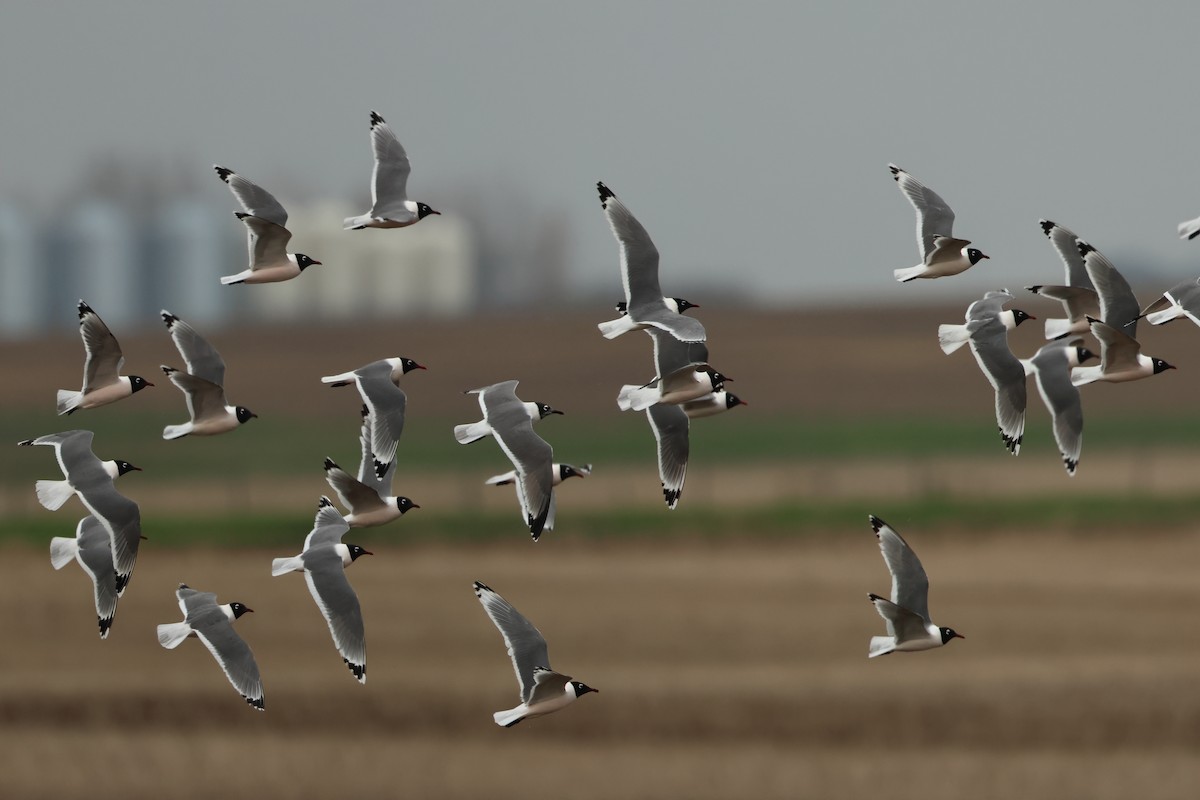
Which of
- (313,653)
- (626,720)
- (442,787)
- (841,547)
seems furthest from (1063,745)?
(841,547)

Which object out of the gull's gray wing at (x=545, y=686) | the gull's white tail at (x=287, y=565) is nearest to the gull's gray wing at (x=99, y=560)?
the gull's white tail at (x=287, y=565)

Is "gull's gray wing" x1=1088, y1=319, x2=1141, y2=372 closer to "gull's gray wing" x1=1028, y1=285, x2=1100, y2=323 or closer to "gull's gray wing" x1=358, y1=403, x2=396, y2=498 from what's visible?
"gull's gray wing" x1=1028, y1=285, x2=1100, y2=323

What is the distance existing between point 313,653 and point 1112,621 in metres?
9.74

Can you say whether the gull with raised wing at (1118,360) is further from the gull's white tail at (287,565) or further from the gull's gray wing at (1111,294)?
the gull's white tail at (287,565)

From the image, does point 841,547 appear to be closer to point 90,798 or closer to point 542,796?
point 542,796

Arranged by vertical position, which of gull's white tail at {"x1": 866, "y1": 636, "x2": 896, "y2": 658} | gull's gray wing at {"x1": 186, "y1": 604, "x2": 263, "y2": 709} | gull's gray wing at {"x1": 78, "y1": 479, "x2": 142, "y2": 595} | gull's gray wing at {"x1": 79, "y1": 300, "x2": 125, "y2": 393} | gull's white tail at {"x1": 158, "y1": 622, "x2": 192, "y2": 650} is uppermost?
gull's gray wing at {"x1": 79, "y1": 300, "x2": 125, "y2": 393}

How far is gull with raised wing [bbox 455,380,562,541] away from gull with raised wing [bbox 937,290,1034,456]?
1890mm

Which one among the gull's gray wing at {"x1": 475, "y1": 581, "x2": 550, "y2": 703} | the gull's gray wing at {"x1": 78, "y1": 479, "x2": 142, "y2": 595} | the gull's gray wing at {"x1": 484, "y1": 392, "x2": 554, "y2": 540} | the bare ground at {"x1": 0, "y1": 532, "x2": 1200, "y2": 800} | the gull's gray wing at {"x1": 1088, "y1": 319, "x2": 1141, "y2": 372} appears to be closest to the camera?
the gull's gray wing at {"x1": 484, "y1": 392, "x2": 554, "y2": 540}

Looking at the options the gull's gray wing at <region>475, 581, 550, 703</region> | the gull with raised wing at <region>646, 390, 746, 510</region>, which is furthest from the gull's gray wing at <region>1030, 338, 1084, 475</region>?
the gull's gray wing at <region>475, 581, 550, 703</region>

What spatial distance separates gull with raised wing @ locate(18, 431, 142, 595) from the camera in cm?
901

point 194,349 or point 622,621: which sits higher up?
point 194,349

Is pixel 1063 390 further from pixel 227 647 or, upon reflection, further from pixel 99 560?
pixel 99 560

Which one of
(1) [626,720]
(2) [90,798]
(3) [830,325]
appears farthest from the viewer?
(3) [830,325]

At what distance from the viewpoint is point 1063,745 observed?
63.1 ft
